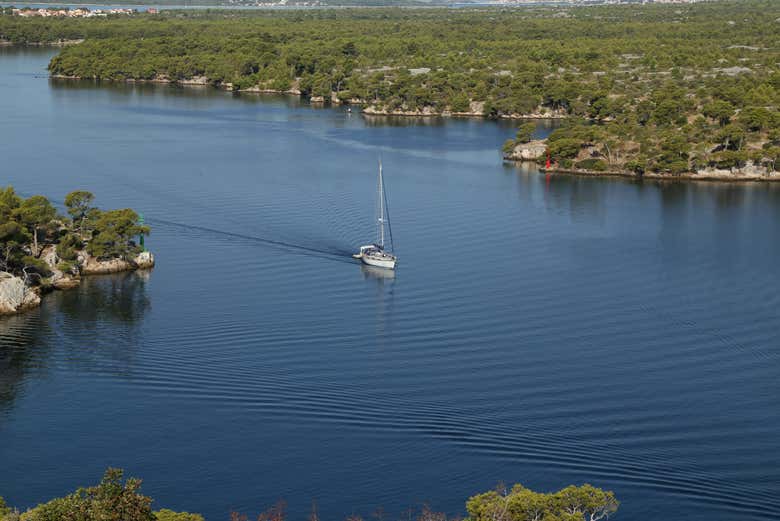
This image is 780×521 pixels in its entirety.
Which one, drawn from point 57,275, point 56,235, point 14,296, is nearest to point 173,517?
point 14,296

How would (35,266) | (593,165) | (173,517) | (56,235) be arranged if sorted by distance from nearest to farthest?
(173,517) → (35,266) → (56,235) → (593,165)

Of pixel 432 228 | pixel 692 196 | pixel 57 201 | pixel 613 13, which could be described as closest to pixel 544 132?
pixel 692 196

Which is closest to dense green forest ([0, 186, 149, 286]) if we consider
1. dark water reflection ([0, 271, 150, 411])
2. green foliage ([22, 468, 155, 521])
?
dark water reflection ([0, 271, 150, 411])

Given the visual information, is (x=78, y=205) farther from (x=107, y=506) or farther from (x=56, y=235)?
(x=107, y=506)

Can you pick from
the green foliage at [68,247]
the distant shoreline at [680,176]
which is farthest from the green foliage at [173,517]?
the distant shoreline at [680,176]

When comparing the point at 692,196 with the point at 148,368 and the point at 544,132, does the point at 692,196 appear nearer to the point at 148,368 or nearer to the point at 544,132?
the point at 544,132

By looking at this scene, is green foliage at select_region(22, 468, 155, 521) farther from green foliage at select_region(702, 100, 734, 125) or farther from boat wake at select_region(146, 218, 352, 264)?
green foliage at select_region(702, 100, 734, 125)

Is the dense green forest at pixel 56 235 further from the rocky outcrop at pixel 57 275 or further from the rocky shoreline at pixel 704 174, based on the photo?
the rocky shoreline at pixel 704 174
